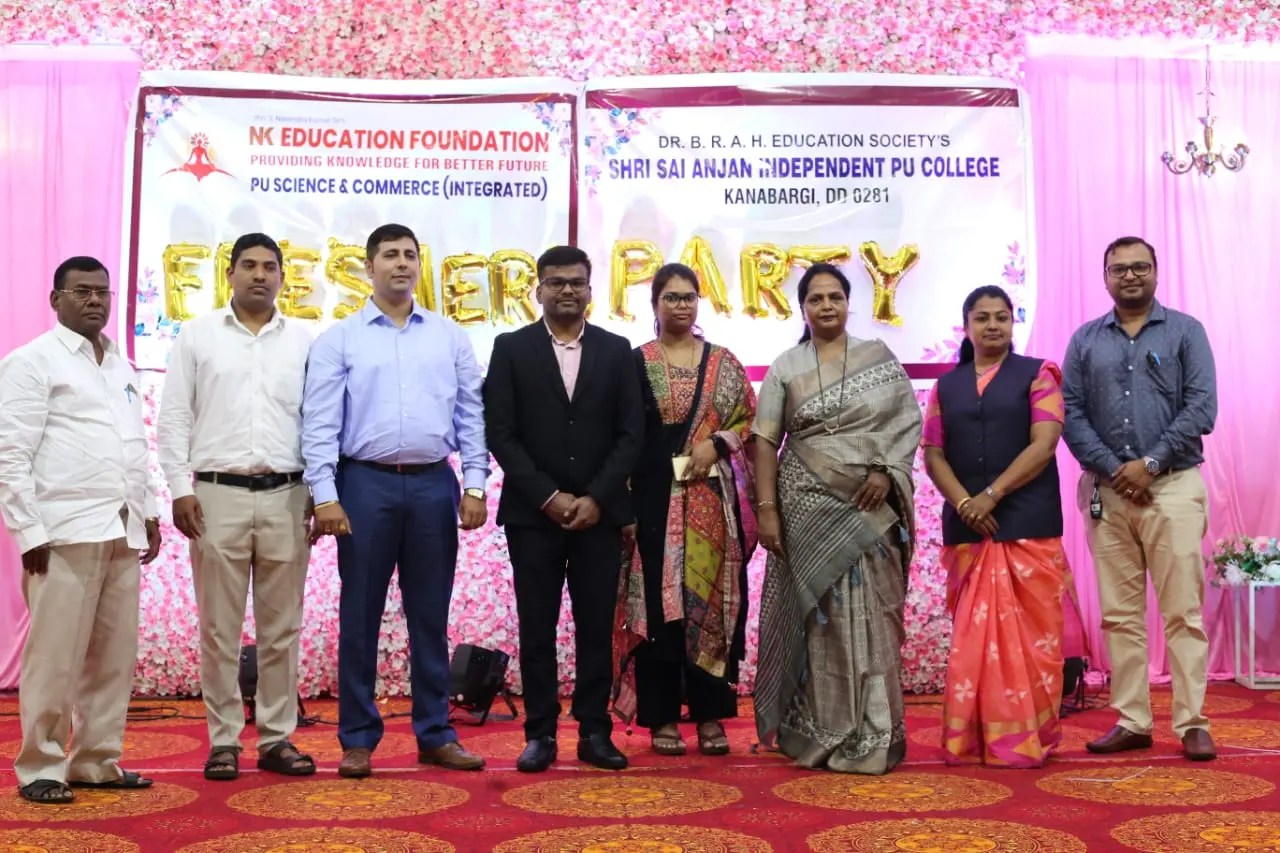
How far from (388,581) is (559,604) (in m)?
0.51

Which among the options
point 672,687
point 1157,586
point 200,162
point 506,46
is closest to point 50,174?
point 200,162

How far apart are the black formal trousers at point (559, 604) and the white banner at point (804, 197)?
5.32 feet

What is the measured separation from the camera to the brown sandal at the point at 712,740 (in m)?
4.15

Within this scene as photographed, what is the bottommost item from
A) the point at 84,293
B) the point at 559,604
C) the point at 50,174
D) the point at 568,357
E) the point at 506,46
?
the point at 559,604

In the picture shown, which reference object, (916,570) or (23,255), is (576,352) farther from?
(23,255)

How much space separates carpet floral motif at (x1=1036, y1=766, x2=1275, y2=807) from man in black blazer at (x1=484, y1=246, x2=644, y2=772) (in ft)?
4.17

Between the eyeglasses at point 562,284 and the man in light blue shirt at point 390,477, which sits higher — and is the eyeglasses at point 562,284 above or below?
above

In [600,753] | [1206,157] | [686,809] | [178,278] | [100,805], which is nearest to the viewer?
[686,809]

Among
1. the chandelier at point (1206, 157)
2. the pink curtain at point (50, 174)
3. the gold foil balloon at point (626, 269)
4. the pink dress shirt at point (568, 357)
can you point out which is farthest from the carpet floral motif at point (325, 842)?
the chandelier at point (1206, 157)

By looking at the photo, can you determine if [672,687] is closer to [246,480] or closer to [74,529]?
[246,480]

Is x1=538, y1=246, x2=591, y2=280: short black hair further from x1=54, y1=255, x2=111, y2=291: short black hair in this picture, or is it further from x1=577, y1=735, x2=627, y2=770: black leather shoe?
x1=577, y1=735, x2=627, y2=770: black leather shoe

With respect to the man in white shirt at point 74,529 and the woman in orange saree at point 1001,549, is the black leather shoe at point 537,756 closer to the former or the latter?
the man in white shirt at point 74,529

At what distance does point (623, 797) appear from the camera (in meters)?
3.53

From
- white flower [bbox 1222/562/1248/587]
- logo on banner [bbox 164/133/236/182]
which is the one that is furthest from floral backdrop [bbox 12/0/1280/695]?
white flower [bbox 1222/562/1248/587]
